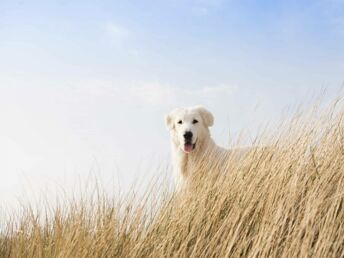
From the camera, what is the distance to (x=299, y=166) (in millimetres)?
3111

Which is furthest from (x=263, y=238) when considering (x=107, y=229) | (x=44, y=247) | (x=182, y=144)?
(x=182, y=144)

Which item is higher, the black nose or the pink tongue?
the black nose

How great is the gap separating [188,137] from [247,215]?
9.35ft

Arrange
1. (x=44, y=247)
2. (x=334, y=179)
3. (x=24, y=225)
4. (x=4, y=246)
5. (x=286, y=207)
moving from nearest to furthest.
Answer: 1. (x=286, y=207)
2. (x=334, y=179)
3. (x=44, y=247)
4. (x=24, y=225)
5. (x=4, y=246)

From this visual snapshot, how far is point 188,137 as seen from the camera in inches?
226

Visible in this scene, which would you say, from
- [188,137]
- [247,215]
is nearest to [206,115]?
[188,137]

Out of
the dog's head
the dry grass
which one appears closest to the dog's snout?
the dog's head

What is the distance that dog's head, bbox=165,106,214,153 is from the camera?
18.9ft

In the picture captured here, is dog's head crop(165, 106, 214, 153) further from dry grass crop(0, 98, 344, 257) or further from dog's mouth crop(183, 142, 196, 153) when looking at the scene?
dry grass crop(0, 98, 344, 257)

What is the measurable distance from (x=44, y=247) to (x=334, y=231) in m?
2.59

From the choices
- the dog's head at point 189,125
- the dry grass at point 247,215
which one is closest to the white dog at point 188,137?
the dog's head at point 189,125

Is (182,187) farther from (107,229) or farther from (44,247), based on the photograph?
(44,247)

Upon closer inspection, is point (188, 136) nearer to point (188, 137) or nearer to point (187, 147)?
point (188, 137)

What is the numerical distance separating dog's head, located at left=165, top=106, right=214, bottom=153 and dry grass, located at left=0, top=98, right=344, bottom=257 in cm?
179
